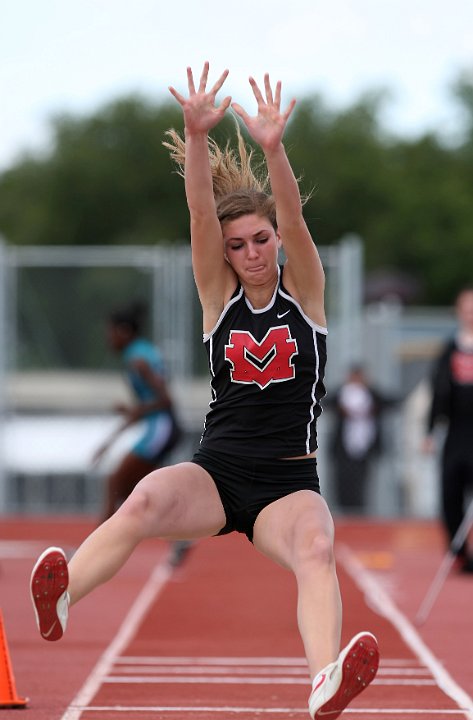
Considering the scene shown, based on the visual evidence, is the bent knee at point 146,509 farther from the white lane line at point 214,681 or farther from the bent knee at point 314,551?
the white lane line at point 214,681

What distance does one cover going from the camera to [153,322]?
1756cm

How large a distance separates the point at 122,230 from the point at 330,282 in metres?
45.5

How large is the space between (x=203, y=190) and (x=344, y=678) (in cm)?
181

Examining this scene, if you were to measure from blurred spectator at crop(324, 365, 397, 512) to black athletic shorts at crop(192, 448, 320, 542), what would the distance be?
10.9 metres

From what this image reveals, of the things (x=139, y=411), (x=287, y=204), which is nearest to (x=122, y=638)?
(x=139, y=411)

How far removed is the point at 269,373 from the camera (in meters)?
5.57

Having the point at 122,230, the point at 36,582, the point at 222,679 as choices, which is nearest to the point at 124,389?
the point at 222,679

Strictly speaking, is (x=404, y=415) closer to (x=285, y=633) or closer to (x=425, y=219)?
(x=285, y=633)

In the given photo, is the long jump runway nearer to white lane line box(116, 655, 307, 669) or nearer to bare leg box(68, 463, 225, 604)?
white lane line box(116, 655, 307, 669)

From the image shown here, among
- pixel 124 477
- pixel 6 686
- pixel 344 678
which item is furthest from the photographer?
pixel 124 477

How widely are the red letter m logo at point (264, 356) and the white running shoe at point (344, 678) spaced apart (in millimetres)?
1064

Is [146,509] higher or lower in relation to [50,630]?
higher

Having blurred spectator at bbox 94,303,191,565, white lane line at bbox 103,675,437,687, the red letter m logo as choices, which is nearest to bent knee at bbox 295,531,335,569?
the red letter m logo

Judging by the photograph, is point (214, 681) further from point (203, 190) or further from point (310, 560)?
point (203, 190)
